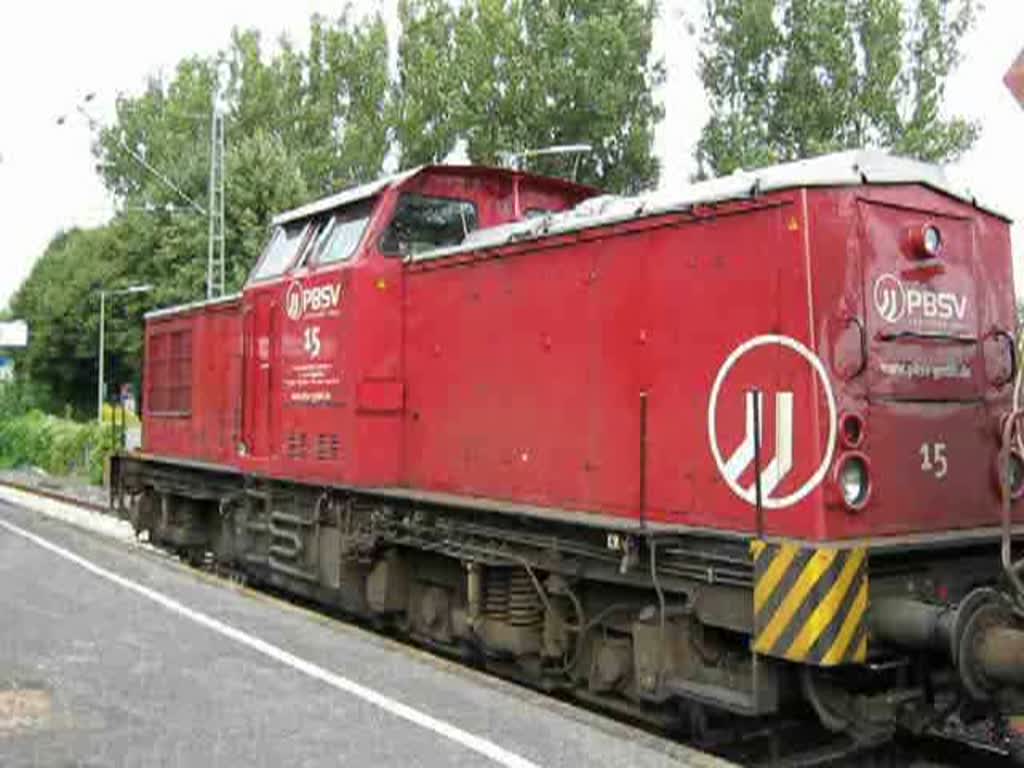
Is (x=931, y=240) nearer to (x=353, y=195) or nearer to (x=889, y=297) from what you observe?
(x=889, y=297)

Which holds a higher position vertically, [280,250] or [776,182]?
[280,250]

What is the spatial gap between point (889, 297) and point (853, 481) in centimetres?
97

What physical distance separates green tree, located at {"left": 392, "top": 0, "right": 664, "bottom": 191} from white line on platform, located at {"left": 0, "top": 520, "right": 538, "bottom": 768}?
2676 cm

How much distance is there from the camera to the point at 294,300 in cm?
964

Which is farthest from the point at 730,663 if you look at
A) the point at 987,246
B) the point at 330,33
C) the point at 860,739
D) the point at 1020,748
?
the point at 330,33

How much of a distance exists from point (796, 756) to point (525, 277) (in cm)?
339

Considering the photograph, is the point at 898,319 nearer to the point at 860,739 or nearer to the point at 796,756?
the point at 860,739

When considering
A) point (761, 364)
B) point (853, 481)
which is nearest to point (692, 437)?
point (761, 364)

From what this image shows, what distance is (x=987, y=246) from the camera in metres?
6.27

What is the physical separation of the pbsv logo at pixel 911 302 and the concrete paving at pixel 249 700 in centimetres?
240

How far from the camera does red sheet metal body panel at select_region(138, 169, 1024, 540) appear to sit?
5.42 meters

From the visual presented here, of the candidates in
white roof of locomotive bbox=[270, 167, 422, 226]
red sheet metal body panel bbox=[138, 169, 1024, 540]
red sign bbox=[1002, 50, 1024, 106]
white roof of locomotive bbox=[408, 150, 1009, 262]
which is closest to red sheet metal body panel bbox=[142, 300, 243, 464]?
white roof of locomotive bbox=[270, 167, 422, 226]

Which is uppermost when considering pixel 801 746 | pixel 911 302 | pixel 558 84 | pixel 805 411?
pixel 558 84

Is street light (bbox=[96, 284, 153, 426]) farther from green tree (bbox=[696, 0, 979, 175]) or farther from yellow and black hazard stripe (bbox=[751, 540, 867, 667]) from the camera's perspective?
yellow and black hazard stripe (bbox=[751, 540, 867, 667])
